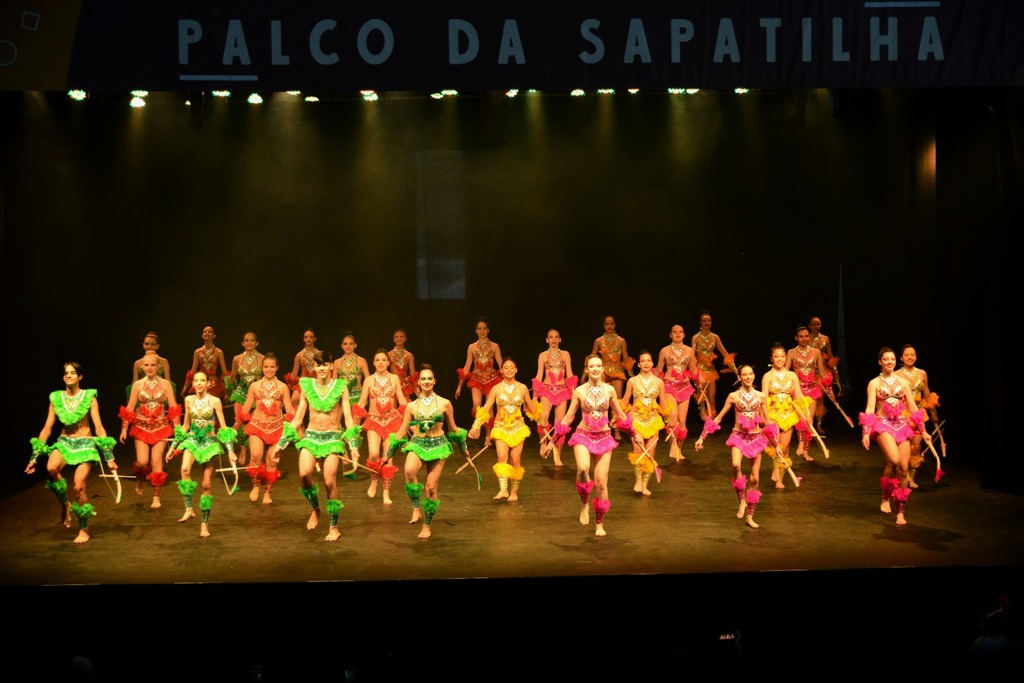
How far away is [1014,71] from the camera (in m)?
7.54

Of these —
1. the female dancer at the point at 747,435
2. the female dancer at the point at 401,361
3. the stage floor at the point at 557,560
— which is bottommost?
the stage floor at the point at 557,560

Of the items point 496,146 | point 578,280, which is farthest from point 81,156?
point 578,280

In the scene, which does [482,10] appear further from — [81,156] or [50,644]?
[81,156]

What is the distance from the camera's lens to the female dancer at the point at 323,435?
8.20 metres

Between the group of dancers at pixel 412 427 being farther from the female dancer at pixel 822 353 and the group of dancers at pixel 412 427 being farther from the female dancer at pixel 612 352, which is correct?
the female dancer at pixel 612 352

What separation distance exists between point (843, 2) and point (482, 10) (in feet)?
9.19

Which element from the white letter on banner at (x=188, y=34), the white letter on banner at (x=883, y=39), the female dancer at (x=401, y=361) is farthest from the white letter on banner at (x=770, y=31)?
the female dancer at (x=401, y=361)

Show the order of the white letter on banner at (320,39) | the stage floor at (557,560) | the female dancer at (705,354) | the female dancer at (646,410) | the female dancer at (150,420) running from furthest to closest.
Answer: the female dancer at (705,354), the female dancer at (646,410), the female dancer at (150,420), the white letter on banner at (320,39), the stage floor at (557,560)

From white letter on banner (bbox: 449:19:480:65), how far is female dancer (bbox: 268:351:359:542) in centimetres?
285

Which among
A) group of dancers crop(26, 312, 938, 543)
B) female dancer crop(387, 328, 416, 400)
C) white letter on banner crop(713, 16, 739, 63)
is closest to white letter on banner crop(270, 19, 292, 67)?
group of dancers crop(26, 312, 938, 543)

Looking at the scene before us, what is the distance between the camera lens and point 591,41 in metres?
7.54

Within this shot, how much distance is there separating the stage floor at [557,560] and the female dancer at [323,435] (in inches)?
13.4

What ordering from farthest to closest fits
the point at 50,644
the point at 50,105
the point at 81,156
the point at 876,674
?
the point at 81,156, the point at 50,105, the point at 50,644, the point at 876,674

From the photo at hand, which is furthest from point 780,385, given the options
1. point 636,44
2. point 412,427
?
point 636,44
